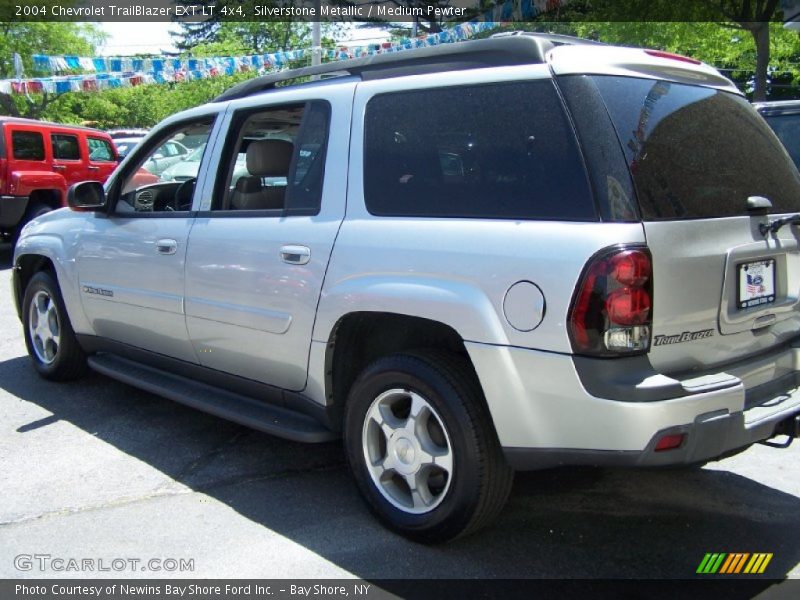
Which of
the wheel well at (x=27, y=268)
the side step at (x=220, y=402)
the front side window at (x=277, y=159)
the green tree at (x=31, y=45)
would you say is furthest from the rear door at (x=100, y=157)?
the green tree at (x=31, y=45)

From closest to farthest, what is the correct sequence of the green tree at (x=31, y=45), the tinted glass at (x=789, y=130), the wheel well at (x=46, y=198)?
the tinted glass at (x=789, y=130), the wheel well at (x=46, y=198), the green tree at (x=31, y=45)

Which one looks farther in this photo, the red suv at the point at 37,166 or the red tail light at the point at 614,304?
the red suv at the point at 37,166

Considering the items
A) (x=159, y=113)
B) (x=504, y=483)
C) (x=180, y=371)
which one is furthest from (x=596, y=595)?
(x=159, y=113)

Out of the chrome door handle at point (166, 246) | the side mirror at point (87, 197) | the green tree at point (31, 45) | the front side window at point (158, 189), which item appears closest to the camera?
the chrome door handle at point (166, 246)

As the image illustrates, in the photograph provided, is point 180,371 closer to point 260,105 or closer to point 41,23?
point 260,105

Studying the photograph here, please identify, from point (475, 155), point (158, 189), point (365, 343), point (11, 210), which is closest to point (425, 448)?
point (365, 343)

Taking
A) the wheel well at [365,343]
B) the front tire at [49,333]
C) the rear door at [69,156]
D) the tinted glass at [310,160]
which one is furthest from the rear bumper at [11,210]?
the wheel well at [365,343]

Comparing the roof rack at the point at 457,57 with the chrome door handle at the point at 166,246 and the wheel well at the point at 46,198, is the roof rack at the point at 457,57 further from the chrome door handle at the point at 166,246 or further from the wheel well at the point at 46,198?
the wheel well at the point at 46,198

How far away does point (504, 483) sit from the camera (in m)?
3.08

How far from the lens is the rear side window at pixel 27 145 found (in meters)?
11.9

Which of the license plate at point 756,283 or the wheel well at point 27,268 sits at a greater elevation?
the license plate at point 756,283

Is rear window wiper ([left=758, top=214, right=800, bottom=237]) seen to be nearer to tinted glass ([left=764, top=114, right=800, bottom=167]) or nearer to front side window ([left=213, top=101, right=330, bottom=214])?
front side window ([left=213, top=101, right=330, bottom=214])

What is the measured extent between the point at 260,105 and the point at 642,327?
2380 mm

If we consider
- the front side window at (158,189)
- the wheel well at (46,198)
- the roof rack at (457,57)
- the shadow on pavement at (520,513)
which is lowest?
the shadow on pavement at (520,513)
